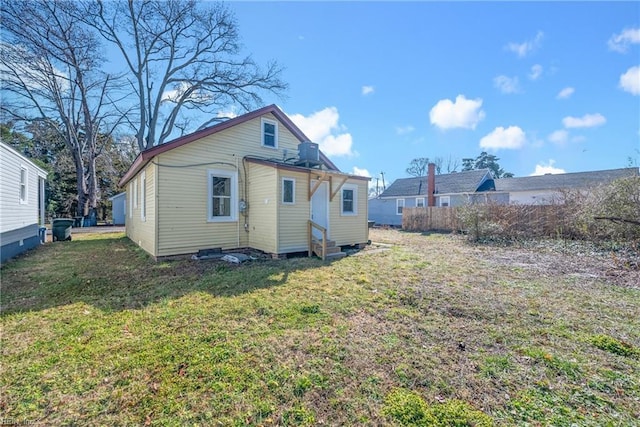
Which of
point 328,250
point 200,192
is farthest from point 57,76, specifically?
point 328,250

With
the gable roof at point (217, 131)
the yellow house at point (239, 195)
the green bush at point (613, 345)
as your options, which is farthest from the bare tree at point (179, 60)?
the green bush at point (613, 345)

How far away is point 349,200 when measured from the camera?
10945 millimetres

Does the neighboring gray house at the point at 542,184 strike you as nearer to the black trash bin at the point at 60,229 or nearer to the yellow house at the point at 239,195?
the yellow house at the point at 239,195

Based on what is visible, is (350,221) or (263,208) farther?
(350,221)

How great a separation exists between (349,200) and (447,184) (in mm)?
18054

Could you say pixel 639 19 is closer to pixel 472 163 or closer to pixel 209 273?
pixel 209 273

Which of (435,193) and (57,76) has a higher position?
(57,76)

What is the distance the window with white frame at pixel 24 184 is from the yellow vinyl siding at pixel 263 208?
25.7 feet

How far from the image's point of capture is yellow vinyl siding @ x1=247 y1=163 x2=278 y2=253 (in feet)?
28.2

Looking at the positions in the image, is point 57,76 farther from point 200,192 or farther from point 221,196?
point 221,196

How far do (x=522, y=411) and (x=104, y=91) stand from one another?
29.9 metres

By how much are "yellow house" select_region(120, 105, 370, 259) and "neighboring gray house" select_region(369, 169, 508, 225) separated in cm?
1459

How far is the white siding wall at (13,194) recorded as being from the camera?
7675 millimetres

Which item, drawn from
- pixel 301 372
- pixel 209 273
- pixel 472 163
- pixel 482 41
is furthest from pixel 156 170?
pixel 472 163
